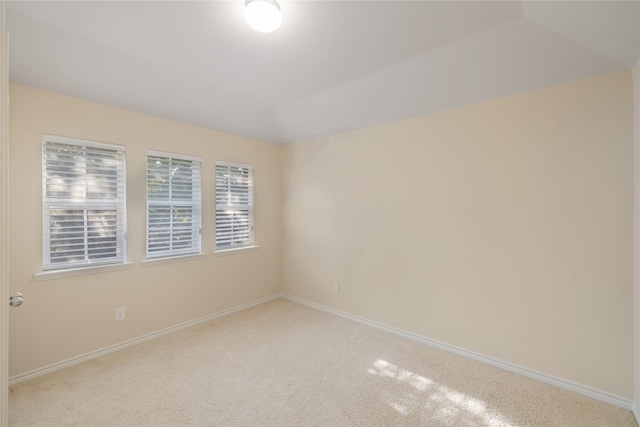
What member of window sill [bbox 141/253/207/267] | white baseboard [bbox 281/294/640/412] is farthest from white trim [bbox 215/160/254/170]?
white baseboard [bbox 281/294/640/412]

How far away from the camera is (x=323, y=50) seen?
2146 mm

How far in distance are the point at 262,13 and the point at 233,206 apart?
2443 mm

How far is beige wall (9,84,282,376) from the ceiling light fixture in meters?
1.79

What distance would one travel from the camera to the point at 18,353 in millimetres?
2125

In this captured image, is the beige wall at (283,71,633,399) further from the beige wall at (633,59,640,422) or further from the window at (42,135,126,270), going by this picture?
the window at (42,135,126,270)

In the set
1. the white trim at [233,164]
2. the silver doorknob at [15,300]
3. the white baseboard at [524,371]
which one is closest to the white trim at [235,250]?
the white trim at [233,164]

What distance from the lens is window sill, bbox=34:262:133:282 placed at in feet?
7.33

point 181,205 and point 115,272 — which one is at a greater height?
point 181,205

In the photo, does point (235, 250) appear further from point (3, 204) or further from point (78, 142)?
point (3, 204)

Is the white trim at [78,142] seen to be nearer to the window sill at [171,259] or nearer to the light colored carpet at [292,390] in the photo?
the window sill at [171,259]

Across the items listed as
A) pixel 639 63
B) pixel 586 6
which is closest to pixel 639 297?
pixel 639 63

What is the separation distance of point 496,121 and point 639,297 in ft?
5.07

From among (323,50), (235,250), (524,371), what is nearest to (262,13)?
(323,50)

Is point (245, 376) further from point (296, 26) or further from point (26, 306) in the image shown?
point (296, 26)
